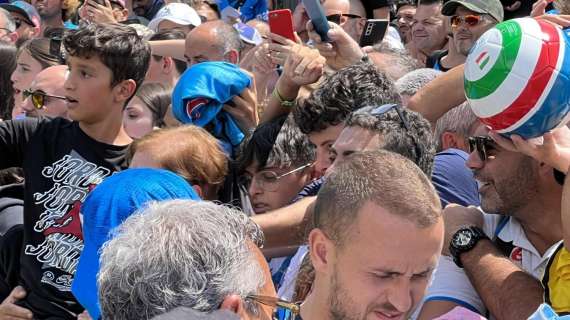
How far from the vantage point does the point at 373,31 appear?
6473 millimetres

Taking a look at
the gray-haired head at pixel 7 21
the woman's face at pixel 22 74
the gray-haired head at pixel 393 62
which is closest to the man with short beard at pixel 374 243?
the gray-haired head at pixel 393 62

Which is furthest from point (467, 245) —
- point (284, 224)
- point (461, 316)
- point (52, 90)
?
point (52, 90)

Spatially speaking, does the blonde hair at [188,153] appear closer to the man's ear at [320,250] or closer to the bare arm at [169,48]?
the man's ear at [320,250]

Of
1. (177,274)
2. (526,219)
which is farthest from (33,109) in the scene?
(177,274)

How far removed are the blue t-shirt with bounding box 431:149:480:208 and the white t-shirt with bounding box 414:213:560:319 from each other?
319 mm

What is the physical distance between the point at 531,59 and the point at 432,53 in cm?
429

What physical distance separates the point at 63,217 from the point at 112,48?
34.5 inches

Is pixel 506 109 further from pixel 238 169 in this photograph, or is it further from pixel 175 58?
pixel 175 58

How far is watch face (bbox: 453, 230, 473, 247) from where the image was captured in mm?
3209

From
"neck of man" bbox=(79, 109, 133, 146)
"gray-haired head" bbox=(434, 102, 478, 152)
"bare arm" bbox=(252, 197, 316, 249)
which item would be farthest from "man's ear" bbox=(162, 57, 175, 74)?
"bare arm" bbox=(252, 197, 316, 249)

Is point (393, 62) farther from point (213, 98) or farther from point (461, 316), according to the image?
point (461, 316)

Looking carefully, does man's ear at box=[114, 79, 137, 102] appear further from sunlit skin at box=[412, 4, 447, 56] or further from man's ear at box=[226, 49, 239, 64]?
sunlit skin at box=[412, 4, 447, 56]

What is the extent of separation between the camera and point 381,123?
337 cm

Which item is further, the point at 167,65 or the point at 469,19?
the point at 167,65
